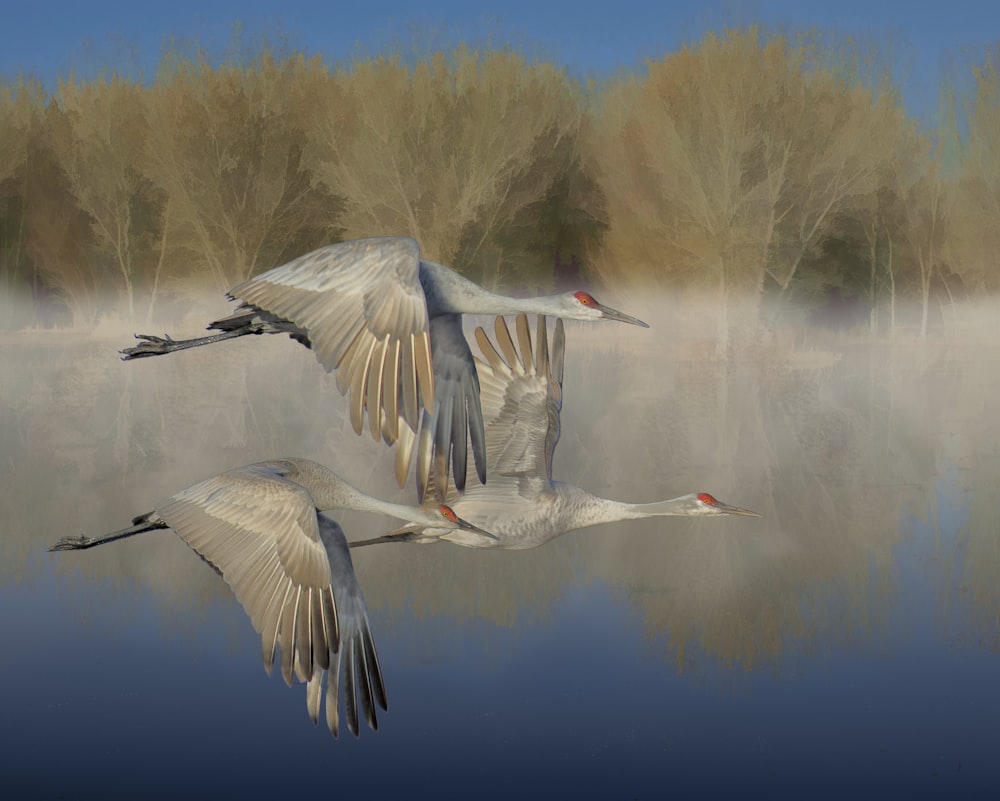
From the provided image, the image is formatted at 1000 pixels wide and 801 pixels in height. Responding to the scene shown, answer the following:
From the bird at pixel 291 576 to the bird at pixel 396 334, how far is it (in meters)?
0.41

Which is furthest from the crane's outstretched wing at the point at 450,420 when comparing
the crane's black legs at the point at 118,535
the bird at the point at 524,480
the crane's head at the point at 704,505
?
the crane's head at the point at 704,505

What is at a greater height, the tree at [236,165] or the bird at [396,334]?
the tree at [236,165]

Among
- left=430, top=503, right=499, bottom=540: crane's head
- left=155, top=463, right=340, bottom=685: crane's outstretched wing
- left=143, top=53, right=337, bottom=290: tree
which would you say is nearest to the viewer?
left=155, top=463, right=340, bottom=685: crane's outstretched wing

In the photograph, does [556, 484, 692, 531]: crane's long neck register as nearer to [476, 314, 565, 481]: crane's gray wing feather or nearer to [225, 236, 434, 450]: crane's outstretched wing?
[476, 314, 565, 481]: crane's gray wing feather

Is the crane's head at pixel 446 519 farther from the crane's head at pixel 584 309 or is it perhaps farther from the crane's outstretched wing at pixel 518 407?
the crane's head at pixel 584 309

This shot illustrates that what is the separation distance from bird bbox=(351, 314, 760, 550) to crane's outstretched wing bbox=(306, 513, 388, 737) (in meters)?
0.90

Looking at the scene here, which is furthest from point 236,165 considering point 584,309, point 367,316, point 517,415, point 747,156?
point 367,316

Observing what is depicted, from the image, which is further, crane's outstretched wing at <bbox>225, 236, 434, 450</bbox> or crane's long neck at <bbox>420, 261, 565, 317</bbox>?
crane's long neck at <bbox>420, 261, 565, 317</bbox>

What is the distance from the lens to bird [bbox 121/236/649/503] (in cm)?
543

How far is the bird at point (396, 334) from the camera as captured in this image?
5.43 m

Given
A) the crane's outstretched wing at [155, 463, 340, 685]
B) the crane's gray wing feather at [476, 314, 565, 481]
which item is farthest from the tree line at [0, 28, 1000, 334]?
the crane's outstretched wing at [155, 463, 340, 685]

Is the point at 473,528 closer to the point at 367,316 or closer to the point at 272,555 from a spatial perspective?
the point at 367,316

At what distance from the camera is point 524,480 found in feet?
21.5

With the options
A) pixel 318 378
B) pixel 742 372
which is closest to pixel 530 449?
pixel 318 378
